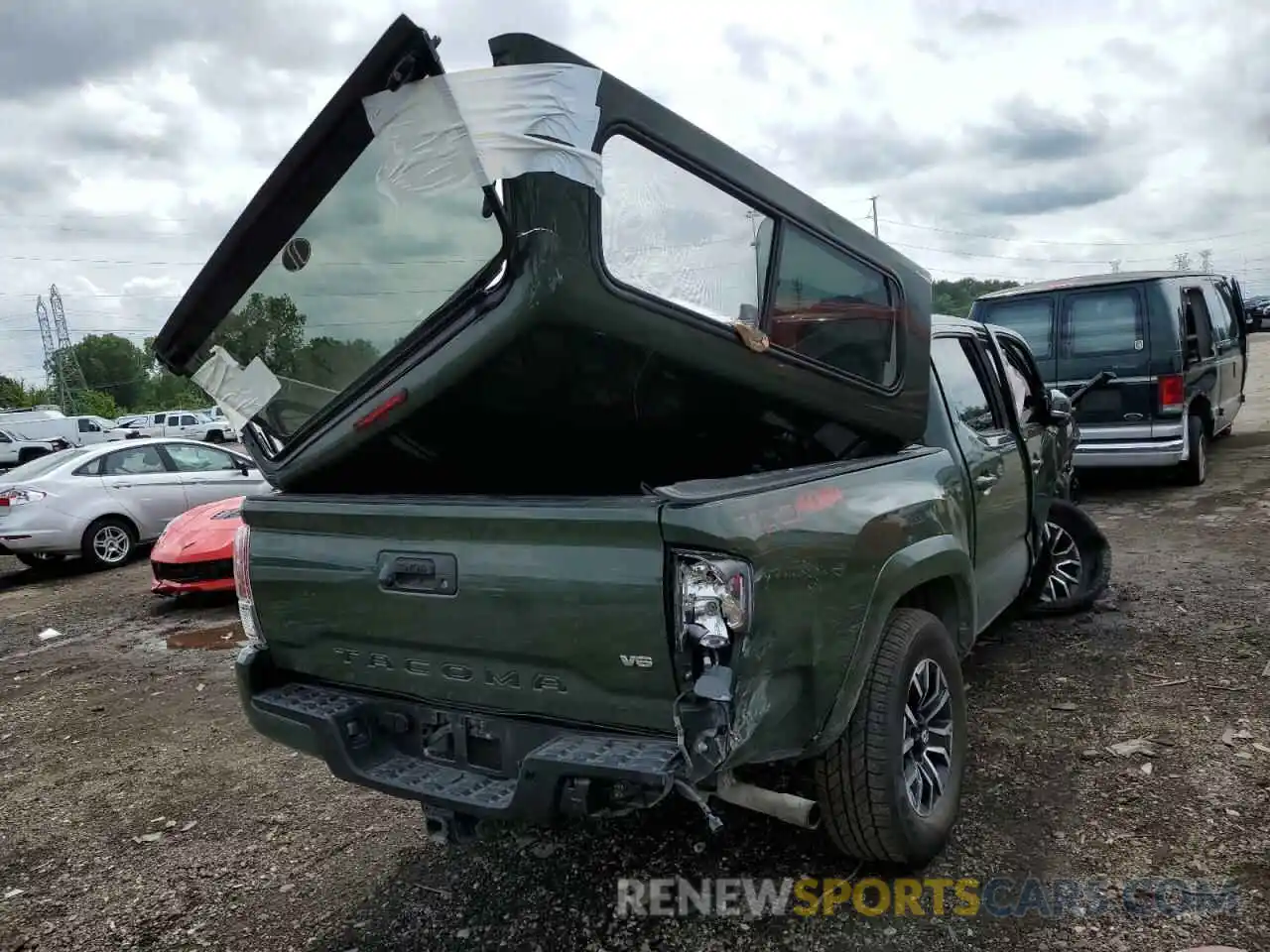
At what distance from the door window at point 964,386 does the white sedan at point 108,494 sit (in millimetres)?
7960

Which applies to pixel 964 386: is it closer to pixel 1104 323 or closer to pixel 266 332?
pixel 266 332

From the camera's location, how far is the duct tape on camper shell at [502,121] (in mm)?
2219

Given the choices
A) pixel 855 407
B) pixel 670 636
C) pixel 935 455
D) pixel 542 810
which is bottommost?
pixel 542 810

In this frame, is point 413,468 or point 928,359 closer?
point 413,468

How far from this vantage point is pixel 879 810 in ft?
9.13

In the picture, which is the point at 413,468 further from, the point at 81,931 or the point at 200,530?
the point at 200,530

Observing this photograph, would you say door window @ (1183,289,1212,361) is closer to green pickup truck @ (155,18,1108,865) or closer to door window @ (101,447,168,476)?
green pickup truck @ (155,18,1108,865)

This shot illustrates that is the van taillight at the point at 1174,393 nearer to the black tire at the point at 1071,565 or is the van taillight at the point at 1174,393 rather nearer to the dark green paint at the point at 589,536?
the black tire at the point at 1071,565

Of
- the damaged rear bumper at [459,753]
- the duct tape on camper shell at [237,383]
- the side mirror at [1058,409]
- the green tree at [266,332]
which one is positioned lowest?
the damaged rear bumper at [459,753]

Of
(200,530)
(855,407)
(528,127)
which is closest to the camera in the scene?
(528,127)

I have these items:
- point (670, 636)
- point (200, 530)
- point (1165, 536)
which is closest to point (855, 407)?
point (670, 636)

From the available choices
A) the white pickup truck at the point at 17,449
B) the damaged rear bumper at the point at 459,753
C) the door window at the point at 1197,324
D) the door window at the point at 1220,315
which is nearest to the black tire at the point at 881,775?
the damaged rear bumper at the point at 459,753

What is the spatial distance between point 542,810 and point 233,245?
1.90 metres

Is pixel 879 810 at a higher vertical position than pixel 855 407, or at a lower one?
lower
